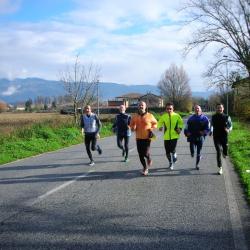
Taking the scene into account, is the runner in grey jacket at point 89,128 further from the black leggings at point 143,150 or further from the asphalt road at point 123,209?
the black leggings at point 143,150

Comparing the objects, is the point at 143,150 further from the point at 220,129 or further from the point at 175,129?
the point at 220,129

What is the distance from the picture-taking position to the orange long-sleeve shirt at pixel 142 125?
12.1 metres

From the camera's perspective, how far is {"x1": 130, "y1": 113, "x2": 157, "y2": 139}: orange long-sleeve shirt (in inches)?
476

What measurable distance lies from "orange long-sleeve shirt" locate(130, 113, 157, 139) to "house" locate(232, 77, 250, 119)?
46.2 ft

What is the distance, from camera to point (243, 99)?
1134 inches

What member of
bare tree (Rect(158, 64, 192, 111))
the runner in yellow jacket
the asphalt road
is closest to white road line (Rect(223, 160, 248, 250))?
the asphalt road

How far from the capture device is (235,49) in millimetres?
41719

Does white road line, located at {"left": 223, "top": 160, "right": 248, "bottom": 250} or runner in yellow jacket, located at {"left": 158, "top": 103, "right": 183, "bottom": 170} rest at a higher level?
runner in yellow jacket, located at {"left": 158, "top": 103, "right": 183, "bottom": 170}

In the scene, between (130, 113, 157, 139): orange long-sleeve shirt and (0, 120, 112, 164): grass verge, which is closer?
(130, 113, 157, 139): orange long-sleeve shirt

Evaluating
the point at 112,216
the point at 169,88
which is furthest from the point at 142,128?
the point at 169,88

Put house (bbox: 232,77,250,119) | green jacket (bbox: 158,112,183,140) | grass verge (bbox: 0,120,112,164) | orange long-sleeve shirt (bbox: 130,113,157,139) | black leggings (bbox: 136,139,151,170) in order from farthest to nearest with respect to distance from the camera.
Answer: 1. house (bbox: 232,77,250,119)
2. grass verge (bbox: 0,120,112,164)
3. green jacket (bbox: 158,112,183,140)
4. orange long-sleeve shirt (bbox: 130,113,157,139)
5. black leggings (bbox: 136,139,151,170)

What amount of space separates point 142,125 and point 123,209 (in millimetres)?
4519


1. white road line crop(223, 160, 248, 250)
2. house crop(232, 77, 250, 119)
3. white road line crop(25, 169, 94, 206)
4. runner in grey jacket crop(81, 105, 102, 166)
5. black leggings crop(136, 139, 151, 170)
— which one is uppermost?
house crop(232, 77, 250, 119)

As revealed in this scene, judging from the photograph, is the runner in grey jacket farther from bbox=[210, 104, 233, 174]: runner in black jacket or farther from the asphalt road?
bbox=[210, 104, 233, 174]: runner in black jacket
